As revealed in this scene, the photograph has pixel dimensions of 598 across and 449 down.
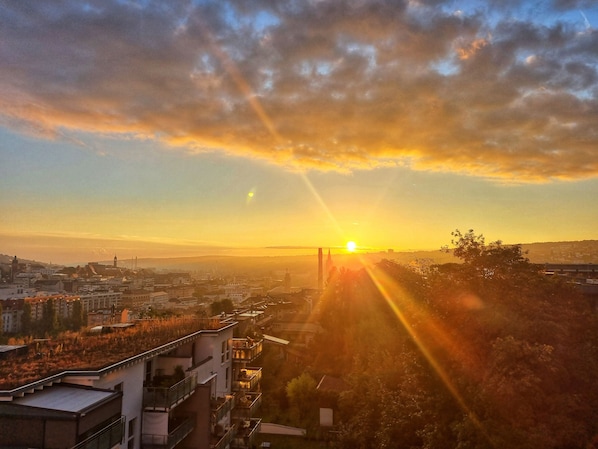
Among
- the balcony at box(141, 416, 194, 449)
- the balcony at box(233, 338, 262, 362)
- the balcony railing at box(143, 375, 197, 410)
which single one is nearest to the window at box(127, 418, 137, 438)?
the balcony at box(141, 416, 194, 449)

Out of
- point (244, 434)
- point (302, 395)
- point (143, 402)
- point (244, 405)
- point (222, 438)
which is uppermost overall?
point (143, 402)

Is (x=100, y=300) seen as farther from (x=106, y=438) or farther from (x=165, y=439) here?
(x=106, y=438)

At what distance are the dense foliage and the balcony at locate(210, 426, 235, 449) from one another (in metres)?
5.51

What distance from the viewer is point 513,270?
659 inches

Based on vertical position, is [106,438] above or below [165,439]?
above

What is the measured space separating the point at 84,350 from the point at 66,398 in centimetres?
362

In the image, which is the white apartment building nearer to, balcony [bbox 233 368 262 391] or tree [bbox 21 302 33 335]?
tree [bbox 21 302 33 335]

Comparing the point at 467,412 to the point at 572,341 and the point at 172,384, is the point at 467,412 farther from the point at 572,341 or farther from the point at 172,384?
the point at 172,384

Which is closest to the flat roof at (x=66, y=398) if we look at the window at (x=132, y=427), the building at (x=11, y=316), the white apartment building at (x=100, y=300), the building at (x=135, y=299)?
the window at (x=132, y=427)

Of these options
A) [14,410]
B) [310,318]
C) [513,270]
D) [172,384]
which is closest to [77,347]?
[172,384]

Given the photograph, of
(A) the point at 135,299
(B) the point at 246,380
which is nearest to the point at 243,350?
(B) the point at 246,380

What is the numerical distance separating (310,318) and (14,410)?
1763 inches

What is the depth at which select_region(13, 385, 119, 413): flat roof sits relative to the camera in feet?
23.8

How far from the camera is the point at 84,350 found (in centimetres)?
1112
